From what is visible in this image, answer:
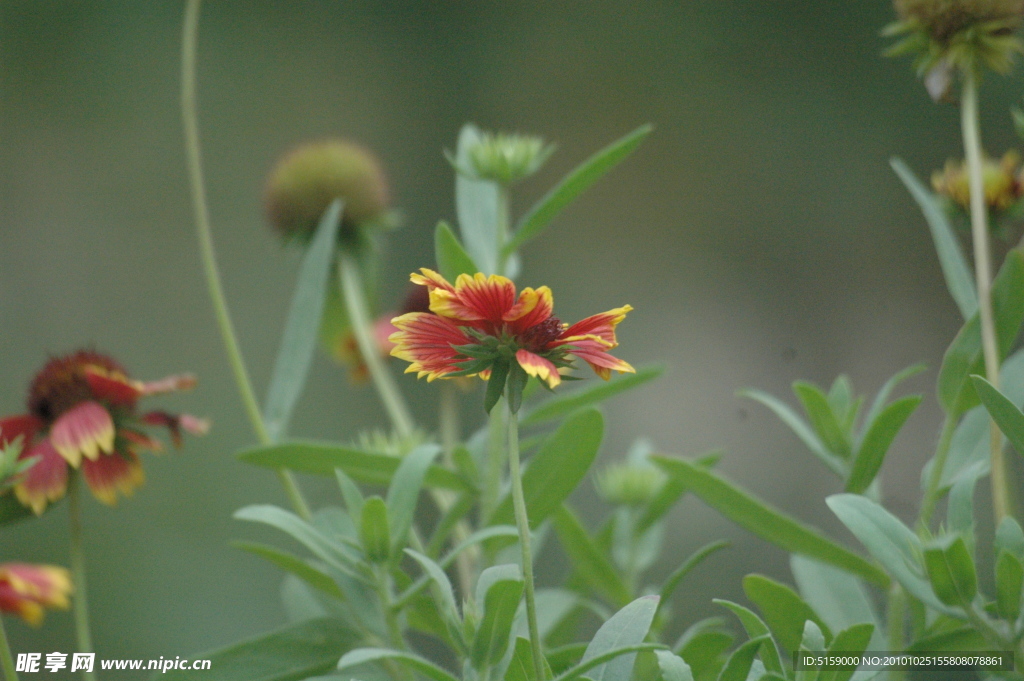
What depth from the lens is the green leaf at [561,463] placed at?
1.19 ft

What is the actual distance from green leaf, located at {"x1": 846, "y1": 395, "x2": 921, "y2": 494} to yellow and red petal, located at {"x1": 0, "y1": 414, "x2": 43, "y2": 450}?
36 centimetres

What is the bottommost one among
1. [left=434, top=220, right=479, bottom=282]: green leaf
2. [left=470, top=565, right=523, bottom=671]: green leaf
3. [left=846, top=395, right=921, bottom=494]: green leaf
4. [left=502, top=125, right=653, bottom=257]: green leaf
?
[left=470, top=565, right=523, bottom=671]: green leaf

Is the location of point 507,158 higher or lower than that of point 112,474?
higher

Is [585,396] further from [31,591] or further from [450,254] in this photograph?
[31,591]

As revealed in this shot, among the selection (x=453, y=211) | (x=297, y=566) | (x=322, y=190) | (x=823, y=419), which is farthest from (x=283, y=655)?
(x=453, y=211)

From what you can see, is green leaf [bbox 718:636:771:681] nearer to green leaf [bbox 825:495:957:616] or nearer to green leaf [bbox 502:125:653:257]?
green leaf [bbox 825:495:957:616]

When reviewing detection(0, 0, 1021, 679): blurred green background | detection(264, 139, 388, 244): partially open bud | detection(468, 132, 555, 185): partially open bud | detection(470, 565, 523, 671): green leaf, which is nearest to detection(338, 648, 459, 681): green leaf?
detection(470, 565, 523, 671): green leaf

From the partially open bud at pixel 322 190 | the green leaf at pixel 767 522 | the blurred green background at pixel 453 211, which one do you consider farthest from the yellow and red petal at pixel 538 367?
the blurred green background at pixel 453 211

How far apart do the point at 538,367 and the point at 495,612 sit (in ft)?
0.24

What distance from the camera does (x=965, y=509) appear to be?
12.7 inches

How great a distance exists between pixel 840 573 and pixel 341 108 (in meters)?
1.65

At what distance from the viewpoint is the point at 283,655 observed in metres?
0.38

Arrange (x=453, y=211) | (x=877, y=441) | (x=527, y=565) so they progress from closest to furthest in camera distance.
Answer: (x=527, y=565), (x=877, y=441), (x=453, y=211)

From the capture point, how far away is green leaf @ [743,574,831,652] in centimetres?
34
